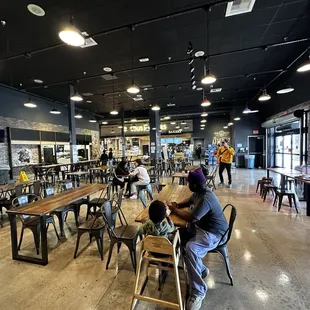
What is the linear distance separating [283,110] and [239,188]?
4661mm

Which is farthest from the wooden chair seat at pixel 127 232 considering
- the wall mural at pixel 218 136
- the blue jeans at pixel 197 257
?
the wall mural at pixel 218 136

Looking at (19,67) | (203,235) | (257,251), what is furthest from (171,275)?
(19,67)

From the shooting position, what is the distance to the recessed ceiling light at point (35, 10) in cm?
348

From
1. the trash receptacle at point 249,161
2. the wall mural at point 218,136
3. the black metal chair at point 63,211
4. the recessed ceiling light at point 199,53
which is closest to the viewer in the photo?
the black metal chair at point 63,211

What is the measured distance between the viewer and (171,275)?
2.29m

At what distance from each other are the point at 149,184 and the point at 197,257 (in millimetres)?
3148

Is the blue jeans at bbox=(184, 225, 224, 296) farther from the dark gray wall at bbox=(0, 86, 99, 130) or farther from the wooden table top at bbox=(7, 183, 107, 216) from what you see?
the dark gray wall at bbox=(0, 86, 99, 130)

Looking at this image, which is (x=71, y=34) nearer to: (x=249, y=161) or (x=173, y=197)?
(x=173, y=197)

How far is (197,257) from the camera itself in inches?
72.5

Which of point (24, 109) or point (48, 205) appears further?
point (24, 109)

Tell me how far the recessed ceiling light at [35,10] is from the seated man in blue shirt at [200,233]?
422cm

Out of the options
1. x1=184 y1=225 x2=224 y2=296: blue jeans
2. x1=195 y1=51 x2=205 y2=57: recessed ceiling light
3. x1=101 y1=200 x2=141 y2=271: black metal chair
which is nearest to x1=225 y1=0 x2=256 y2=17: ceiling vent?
A: x1=195 y1=51 x2=205 y2=57: recessed ceiling light

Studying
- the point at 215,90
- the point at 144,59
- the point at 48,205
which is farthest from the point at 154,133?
the point at 48,205

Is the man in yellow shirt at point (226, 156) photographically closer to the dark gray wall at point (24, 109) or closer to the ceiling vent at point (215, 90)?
the ceiling vent at point (215, 90)
